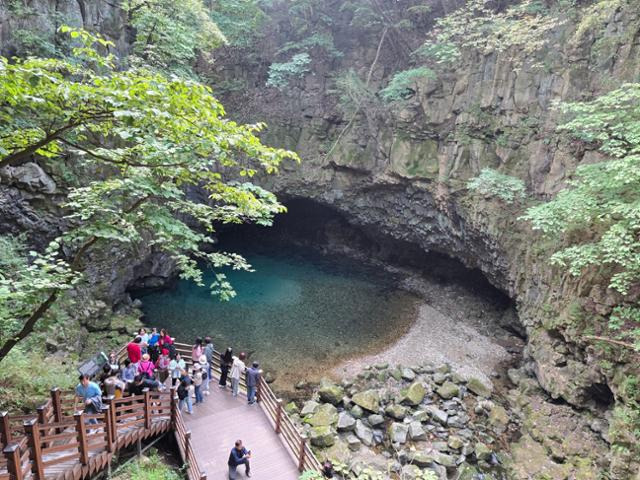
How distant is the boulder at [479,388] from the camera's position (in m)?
13.4

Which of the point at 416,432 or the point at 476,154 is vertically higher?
the point at 476,154

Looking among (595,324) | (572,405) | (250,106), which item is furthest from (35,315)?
(250,106)

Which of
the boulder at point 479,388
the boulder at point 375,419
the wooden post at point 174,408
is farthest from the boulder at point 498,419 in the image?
the wooden post at point 174,408

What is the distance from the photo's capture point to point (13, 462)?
4617 millimetres

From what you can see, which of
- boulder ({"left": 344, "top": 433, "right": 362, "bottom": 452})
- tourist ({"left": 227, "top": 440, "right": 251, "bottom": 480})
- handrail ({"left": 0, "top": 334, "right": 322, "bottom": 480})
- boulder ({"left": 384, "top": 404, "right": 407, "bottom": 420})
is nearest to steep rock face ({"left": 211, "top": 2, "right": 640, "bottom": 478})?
boulder ({"left": 384, "top": 404, "right": 407, "bottom": 420})

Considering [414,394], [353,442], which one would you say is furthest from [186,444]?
[414,394]

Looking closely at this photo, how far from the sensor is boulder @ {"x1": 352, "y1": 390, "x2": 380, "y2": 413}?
12.2 meters

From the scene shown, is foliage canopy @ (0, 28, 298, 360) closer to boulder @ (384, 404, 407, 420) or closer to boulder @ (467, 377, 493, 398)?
boulder @ (384, 404, 407, 420)

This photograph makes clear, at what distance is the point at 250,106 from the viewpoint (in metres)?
23.7

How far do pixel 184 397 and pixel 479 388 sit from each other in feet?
34.2

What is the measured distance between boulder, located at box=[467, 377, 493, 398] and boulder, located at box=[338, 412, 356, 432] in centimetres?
497

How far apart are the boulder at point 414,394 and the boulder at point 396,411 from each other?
0.40 m

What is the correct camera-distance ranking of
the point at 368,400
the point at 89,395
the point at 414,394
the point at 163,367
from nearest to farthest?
the point at 89,395
the point at 163,367
the point at 368,400
the point at 414,394

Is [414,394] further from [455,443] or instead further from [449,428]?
[455,443]
